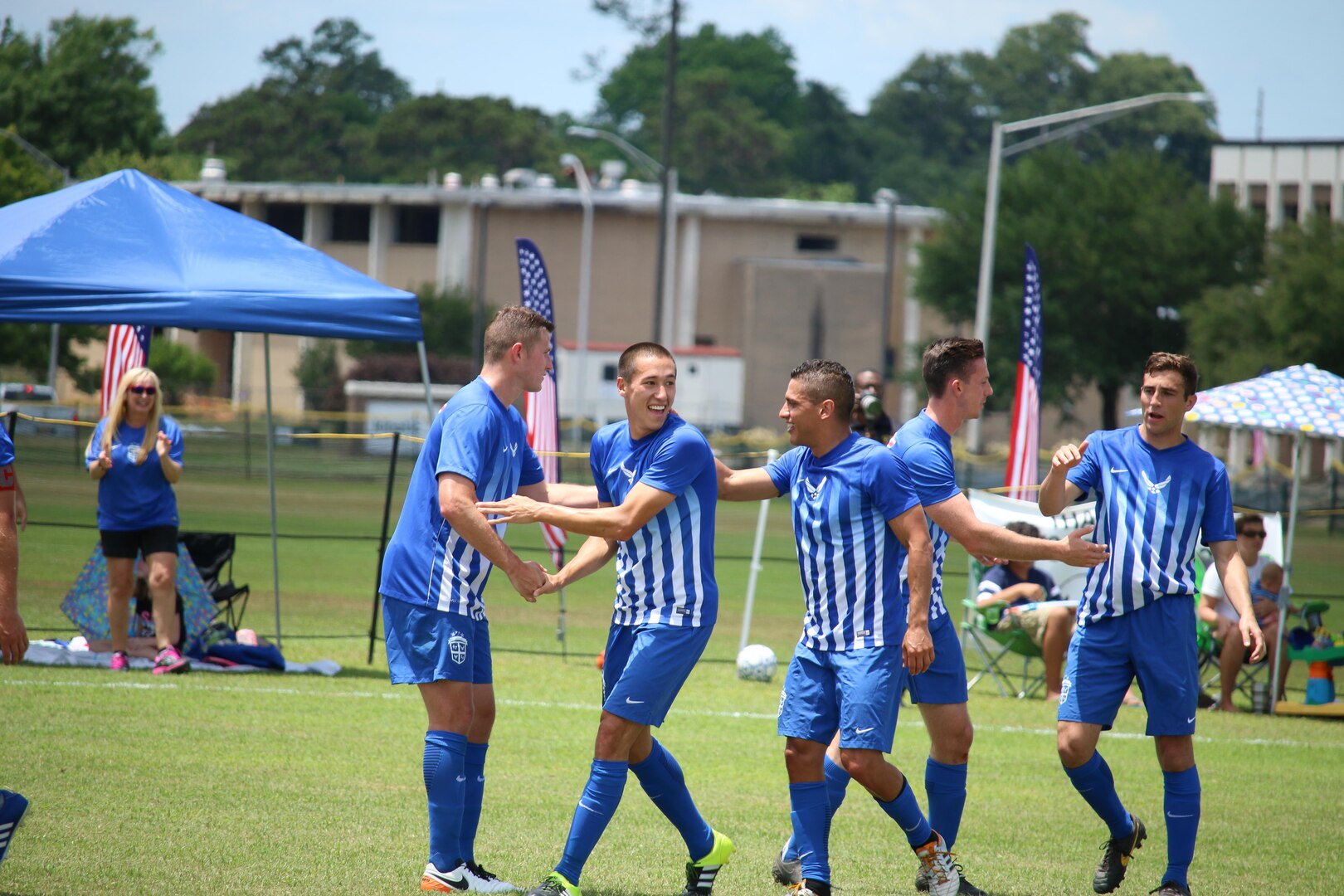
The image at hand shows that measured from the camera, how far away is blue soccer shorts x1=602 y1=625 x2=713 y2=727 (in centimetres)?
485

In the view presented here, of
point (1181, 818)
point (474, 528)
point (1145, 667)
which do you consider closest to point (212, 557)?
point (474, 528)

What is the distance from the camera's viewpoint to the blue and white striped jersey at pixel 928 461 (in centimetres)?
521

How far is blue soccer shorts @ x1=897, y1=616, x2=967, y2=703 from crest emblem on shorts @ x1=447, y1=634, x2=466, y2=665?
1.71m

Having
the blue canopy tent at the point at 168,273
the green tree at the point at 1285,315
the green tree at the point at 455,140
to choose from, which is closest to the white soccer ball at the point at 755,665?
the blue canopy tent at the point at 168,273

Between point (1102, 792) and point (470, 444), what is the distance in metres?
2.84

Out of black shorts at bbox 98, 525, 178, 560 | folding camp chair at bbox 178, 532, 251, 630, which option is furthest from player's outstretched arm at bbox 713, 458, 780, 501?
folding camp chair at bbox 178, 532, 251, 630

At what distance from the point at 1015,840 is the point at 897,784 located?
1.59 m

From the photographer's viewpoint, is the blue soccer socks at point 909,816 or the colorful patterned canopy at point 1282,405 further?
the colorful patterned canopy at point 1282,405

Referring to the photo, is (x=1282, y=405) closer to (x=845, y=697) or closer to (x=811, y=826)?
(x=845, y=697)

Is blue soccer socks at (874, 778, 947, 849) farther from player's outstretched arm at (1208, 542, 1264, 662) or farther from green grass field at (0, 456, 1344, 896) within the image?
player's outstretched arm at (1208, 542, 1264, 662)

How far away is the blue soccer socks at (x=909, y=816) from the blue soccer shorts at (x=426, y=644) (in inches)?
63.5

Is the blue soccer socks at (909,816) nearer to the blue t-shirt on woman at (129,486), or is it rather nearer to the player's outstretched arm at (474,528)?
the player's outstretched arm at (474,528)

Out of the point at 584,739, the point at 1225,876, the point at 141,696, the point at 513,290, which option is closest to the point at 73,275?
the point at 141,696

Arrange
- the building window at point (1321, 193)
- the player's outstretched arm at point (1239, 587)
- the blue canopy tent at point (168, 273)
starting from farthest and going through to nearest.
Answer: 1. the building window at point (1321, 193)
2. the blue canopy tent at point (168, 273)
3. the player's outstretched arm at point (1239, 587)
